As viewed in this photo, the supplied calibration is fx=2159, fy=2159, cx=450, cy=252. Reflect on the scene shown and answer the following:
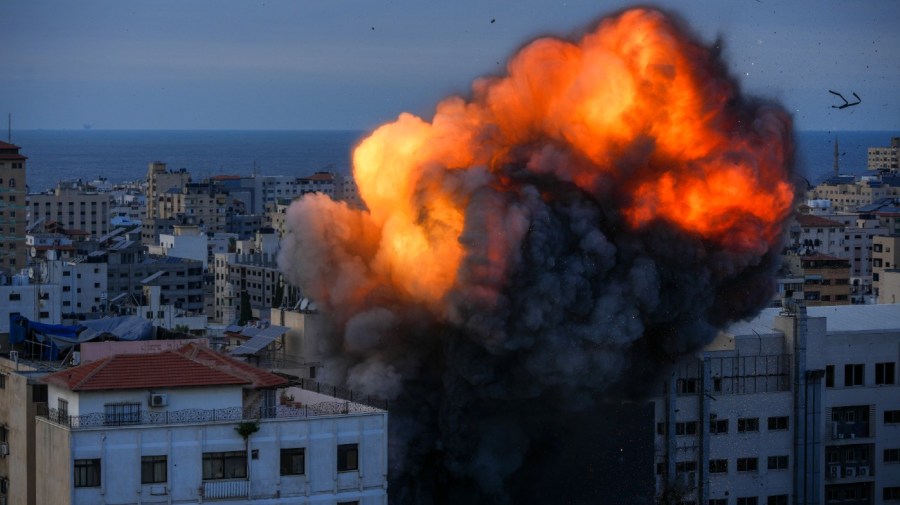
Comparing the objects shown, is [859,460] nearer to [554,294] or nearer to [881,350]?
[881,350]

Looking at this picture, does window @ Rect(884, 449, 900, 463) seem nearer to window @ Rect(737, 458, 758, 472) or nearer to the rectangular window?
the rectangular window

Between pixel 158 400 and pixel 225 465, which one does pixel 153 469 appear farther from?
pixel 158 400

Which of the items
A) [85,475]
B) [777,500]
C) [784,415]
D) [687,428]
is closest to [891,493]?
[777,500]

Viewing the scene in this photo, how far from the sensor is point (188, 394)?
3472cm

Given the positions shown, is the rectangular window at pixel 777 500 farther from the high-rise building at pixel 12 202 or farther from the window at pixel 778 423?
the high-rise building at pixel 12 202

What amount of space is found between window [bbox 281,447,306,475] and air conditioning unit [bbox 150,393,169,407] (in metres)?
2.07

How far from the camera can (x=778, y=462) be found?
163 feet

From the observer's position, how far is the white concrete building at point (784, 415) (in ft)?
159

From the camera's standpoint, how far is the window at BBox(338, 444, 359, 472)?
114ft

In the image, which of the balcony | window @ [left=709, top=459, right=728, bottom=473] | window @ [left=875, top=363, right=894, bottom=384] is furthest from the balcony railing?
window @ [left=875, top=363, right=894, bottom=384]

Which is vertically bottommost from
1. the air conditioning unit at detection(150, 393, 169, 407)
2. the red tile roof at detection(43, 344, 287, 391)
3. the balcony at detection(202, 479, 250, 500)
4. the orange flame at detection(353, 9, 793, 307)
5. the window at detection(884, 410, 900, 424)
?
the window at detection(884, 410, 900, 424)

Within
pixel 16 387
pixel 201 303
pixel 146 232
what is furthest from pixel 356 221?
pixel 146 232

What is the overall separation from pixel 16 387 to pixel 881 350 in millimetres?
22007

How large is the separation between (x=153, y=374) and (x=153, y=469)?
5.90ft
